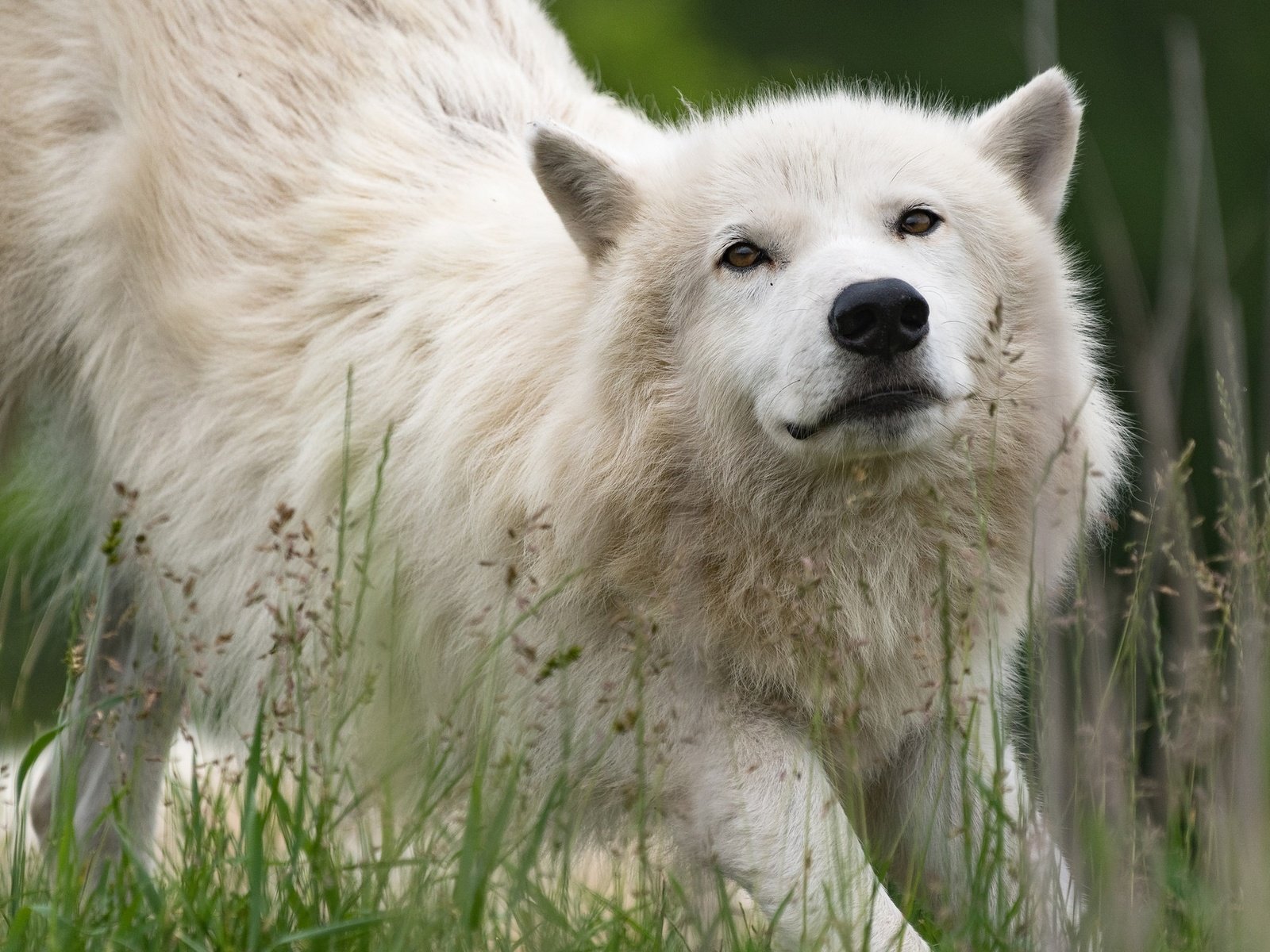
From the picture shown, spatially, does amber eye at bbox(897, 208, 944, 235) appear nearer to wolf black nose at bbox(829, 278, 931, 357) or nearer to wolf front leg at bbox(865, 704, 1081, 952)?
wolf black nose at bbox(829, 278, 931, 357)

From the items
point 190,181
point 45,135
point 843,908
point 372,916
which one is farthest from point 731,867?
point 45,135

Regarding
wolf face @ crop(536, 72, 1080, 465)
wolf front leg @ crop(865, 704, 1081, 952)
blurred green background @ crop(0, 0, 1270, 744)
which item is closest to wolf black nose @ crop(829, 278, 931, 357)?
wolf face @ crop(536, 72, 1080, 465)

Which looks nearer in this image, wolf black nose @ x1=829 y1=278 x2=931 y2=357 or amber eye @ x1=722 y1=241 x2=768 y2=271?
wolf black nose @ x1=829 y1=278 x2=931 y2=357

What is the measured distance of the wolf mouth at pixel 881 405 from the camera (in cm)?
329

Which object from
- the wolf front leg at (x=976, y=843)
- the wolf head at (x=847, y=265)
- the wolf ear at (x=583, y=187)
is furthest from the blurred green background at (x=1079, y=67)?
the wolf ear at (x=583, y=187)

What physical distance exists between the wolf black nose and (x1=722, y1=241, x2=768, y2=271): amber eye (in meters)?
0.38

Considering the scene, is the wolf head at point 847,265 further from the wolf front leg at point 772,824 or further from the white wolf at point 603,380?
the wolf front leg at point 772,824

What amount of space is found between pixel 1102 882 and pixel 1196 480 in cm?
1247

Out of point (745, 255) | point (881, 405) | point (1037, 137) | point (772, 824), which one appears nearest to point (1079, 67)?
point (1037, 137)

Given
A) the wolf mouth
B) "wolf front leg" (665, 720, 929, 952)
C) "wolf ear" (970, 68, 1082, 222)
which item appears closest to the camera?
"wolf front leg" (665, 720, 929, 952)

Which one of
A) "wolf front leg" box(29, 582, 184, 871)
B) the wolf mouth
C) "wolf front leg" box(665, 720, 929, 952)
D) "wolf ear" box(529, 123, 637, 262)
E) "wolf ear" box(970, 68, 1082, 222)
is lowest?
"wolf front leg" box(29, 582, 184, 871)

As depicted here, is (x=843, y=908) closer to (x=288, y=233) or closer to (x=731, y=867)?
(x=731, y=867)

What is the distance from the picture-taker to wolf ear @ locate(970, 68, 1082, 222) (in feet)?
12.6

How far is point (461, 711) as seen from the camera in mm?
3820
